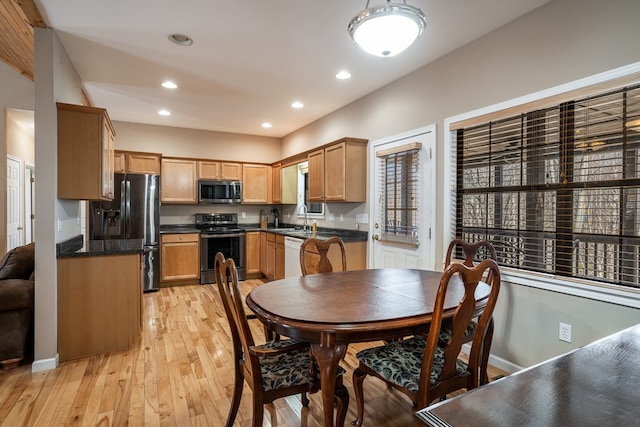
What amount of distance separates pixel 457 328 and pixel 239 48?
2827 millimetres

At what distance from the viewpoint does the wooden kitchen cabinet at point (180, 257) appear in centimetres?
525

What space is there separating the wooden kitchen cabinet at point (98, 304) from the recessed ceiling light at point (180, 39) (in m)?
1.90

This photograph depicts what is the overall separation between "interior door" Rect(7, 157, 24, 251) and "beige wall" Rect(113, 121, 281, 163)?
4.90 feet

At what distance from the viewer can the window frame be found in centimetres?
200

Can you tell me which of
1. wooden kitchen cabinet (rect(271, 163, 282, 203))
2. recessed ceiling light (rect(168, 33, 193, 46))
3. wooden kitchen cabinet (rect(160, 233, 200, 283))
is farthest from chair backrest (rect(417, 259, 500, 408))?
wooden kitchen cabinet (rect(271, 163, 282, 203))

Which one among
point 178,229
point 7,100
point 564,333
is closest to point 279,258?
point 178,229

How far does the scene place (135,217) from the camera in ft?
16.2

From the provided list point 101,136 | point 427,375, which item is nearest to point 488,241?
point 427,375

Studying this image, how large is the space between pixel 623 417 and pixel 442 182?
2.61 metres

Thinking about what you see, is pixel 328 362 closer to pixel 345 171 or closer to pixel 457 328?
pixel 457 328

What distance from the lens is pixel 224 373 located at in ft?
8.47

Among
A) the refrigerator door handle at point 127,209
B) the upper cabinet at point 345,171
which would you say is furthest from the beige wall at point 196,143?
the upper cabinet at point 345,171

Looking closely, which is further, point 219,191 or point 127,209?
point 219,191

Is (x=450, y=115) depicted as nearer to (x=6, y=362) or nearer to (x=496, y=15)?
(x=496, y=15)
